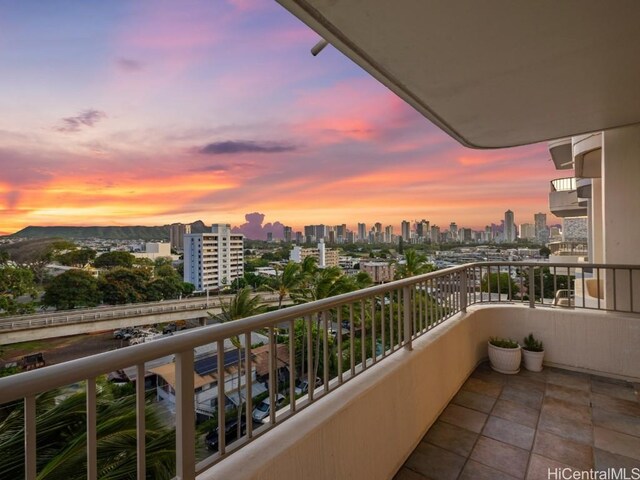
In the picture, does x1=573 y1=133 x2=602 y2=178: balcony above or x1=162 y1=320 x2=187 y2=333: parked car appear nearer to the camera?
x1=573 y1=133 x2=602 y2=178: balcony above

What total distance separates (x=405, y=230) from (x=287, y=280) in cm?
839

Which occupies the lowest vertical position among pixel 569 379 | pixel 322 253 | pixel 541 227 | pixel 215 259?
pixel 215 259

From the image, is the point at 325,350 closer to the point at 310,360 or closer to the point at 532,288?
the point at 310,360

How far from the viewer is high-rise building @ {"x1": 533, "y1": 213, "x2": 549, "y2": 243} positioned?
14688mm

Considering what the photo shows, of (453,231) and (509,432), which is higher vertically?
(453,231)

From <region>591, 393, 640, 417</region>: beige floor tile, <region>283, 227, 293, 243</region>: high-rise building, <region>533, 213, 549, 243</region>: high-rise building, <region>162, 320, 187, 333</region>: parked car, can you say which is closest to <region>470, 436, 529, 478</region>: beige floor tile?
<region>591, 393, 640, 417</region>: beige floor tile

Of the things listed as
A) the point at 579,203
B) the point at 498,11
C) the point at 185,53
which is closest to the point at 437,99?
the point at 498,11

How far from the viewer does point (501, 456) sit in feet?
7.36

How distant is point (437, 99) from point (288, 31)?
307cm

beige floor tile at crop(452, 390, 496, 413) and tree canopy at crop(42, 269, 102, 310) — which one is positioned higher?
beige floor tile at crop(452, 390, 496, 413)

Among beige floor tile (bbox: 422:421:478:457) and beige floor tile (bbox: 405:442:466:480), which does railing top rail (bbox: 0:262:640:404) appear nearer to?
beige floor tile (bbox: 405:442:466:480)

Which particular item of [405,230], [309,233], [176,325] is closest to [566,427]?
[405,230]

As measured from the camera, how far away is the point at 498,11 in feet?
5.03

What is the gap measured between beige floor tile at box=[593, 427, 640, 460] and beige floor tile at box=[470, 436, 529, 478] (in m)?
0.63
